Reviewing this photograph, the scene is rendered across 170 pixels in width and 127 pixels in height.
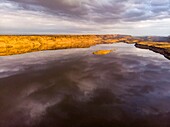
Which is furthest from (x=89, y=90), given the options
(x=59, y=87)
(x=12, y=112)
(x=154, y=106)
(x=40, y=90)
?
(x=12, y=112)

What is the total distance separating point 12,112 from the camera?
1769 cm

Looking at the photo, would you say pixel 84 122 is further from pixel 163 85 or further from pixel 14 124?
pixel 163 85

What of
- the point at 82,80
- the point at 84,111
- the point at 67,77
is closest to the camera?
the point at 84,111

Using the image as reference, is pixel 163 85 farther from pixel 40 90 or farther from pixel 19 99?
pixel 19 99

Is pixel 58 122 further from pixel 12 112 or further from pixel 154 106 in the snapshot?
pixel 154 106

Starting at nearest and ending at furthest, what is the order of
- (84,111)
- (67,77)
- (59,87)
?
(84,111) < (59,87) < (67,77)

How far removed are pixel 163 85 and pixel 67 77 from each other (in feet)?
52.7

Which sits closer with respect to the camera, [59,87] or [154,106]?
[154,106]

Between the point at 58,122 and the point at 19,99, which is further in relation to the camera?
the point at 19,99

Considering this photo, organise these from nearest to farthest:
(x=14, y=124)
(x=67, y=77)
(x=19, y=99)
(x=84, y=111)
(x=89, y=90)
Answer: (x=14, y=124)
(x=84, y=111)
(x=19, y=99)
(x=89, y=90)
(x=67, y=77)

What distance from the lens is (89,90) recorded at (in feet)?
77.7

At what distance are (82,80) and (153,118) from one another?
14434 mm

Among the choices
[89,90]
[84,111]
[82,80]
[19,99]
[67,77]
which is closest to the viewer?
[84,111]

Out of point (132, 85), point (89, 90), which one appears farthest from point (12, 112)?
point (132, 85)
